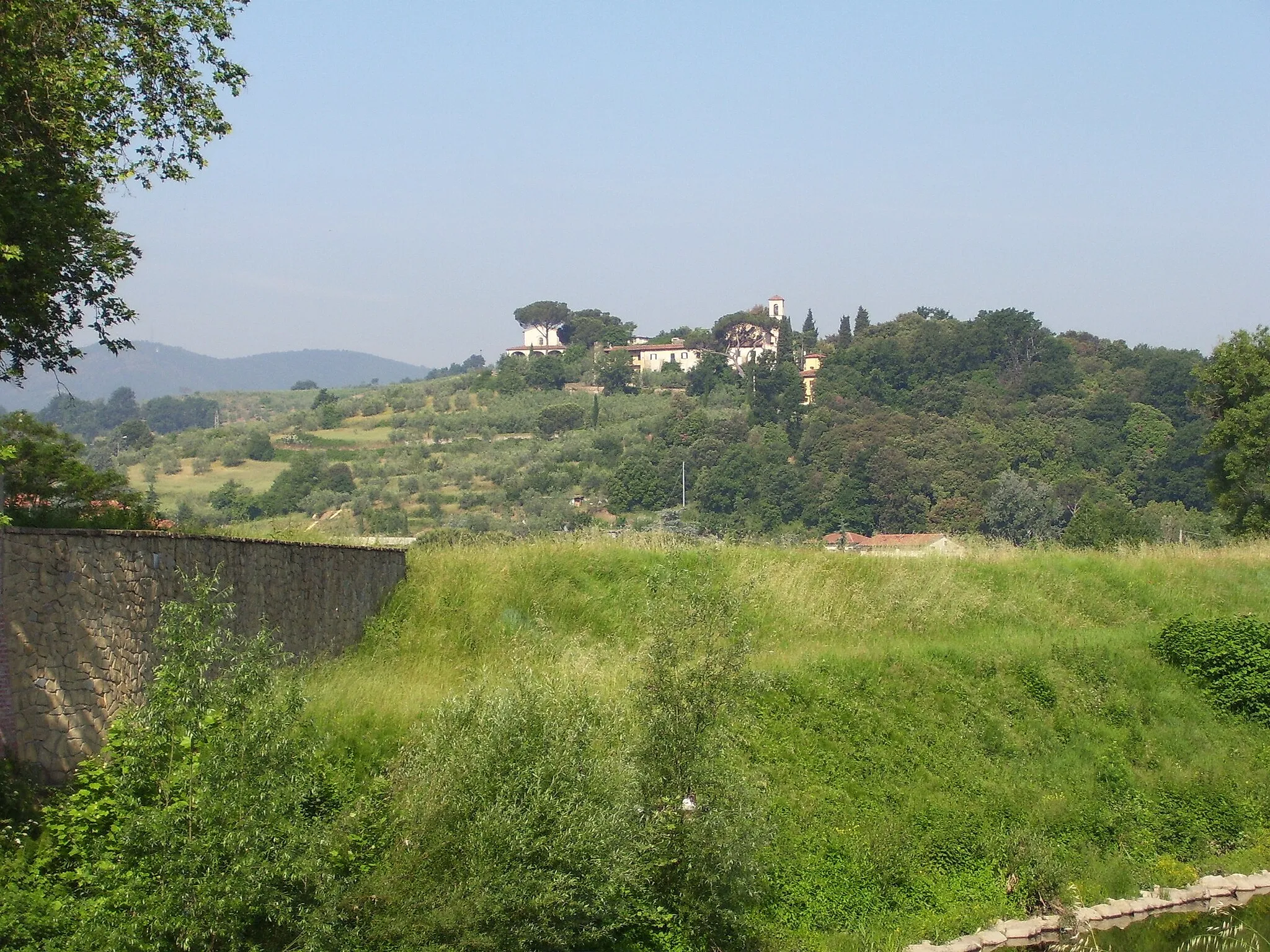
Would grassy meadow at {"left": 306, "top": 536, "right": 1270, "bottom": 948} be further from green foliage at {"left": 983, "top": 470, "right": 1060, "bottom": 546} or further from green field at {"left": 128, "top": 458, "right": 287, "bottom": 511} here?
green field at {"left": 128, "top": 458, "right": 287, "bottom": 511}

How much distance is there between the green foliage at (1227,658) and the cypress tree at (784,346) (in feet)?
306

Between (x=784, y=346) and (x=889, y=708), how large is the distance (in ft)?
340

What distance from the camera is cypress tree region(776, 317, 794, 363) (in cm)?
11700

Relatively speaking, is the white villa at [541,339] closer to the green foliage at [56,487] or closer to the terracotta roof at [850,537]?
the terracotta roof at [850,537]

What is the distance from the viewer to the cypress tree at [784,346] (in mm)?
117000

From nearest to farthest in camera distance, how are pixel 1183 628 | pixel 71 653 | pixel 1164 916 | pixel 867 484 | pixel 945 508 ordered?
pixel 71 653, pixel 1164 916, pixel 1183 628, pixel 945 508, pixel 867 484

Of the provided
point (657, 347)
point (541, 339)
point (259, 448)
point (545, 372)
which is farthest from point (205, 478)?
point (541, 339)

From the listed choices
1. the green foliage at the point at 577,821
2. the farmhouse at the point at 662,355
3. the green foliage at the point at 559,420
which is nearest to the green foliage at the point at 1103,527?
the green foliage at the point at 577,821

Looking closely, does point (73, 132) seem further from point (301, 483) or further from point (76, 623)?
point (301, 483)

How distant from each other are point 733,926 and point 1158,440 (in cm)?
7417

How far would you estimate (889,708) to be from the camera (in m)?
18.6

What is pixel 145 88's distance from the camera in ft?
51.4

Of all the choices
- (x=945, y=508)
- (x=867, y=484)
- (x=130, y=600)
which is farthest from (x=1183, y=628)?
(x=867, y=484)

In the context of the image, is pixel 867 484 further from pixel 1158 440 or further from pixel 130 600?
pixel 130 600
